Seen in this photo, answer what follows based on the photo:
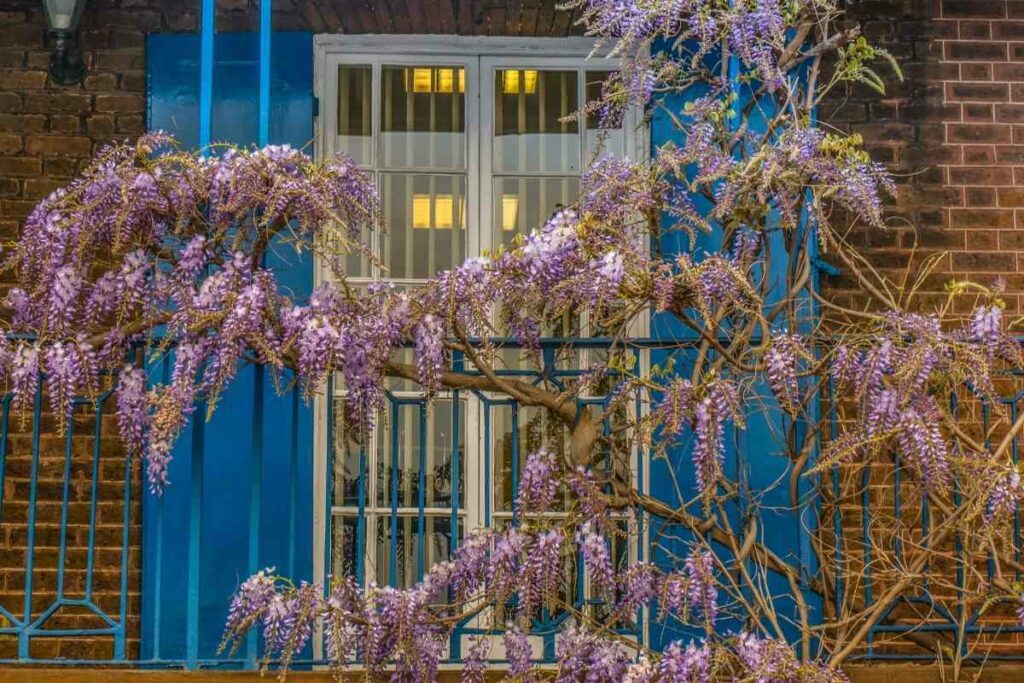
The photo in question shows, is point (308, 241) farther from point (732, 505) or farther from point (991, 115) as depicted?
point (991, 115)

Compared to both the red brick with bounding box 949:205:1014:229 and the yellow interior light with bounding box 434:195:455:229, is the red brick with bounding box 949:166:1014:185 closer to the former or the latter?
the red brick with bounding box 949:205:1014:229

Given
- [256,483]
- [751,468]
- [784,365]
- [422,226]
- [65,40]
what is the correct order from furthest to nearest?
[422,226]
[65,40]
[751,468]
[256,483]
[784,365]

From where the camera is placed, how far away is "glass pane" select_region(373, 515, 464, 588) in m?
6.32

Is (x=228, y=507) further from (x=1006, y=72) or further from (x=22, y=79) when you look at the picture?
(x=1006, y=72)

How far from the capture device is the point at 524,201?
6758mm

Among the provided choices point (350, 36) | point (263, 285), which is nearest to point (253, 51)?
point (350, 36)

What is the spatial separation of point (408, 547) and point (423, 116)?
1879mm

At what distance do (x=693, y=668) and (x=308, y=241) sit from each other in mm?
2040

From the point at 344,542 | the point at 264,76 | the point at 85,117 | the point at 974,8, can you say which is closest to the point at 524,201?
the point at 264,76

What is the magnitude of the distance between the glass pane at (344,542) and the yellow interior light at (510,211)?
1433mm

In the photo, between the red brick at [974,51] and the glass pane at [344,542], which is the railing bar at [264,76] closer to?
the glass pane at [344,542]

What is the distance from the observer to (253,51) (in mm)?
6570

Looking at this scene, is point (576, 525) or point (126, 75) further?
point (126, 75)

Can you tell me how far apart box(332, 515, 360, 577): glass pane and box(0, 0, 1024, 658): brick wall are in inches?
72.3
